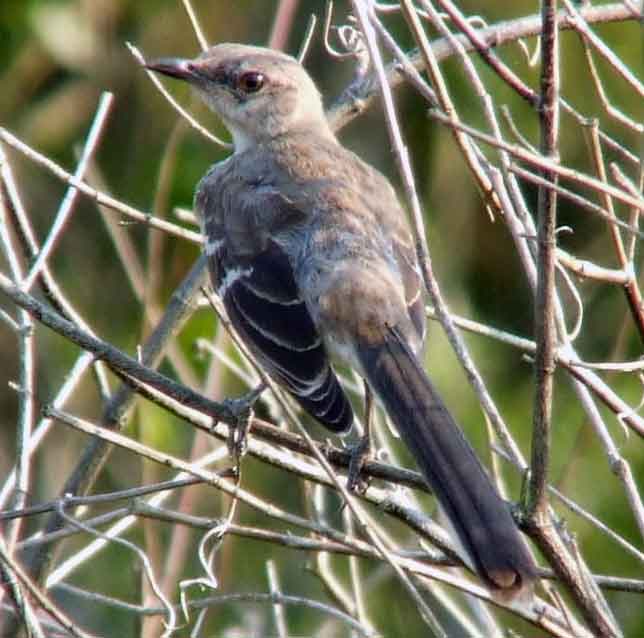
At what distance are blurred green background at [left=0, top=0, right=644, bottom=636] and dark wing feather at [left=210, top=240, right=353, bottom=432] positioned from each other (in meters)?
1.82

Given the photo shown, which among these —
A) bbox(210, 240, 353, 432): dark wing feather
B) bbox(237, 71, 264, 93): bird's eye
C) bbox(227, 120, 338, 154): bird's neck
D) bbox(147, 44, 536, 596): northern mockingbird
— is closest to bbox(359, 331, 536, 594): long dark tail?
bbox(147, 44, 536, 596): northern mockingbird

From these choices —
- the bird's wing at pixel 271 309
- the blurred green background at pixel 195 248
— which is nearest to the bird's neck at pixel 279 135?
the bird's wing at pixel 271 309

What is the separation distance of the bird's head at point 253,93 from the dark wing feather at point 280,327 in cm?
98

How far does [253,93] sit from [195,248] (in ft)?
7.09

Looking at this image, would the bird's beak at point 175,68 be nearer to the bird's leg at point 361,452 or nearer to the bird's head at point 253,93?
the bird's head at point 253,93

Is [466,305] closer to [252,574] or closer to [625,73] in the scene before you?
[252,574]

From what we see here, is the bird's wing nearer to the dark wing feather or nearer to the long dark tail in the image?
the dark wing feather

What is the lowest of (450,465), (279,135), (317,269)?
(450,465)

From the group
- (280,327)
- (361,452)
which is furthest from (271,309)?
(361,452)

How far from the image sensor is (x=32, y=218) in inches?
324

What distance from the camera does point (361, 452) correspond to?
12.8 ft

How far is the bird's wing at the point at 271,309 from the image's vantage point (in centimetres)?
402

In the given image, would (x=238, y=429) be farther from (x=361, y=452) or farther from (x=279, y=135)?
(x=279, y=135)

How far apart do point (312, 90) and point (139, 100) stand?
3092 mm
